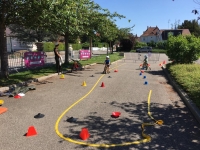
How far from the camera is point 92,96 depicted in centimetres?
906

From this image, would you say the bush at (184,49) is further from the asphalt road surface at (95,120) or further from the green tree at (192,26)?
the green tree at (192,26)

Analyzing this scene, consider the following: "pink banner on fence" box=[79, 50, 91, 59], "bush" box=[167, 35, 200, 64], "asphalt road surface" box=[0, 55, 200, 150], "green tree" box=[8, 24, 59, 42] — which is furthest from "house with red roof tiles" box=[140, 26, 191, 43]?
"asphalt road surface" box=[0, 55, 200, 150]

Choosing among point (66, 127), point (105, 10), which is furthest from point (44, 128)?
point (105, 10)

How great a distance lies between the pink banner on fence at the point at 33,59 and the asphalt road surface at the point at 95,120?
6.29m

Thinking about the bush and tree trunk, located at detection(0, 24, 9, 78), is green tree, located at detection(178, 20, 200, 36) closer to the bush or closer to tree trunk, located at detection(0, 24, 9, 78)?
the bush

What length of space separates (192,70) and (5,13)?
38.0 feet

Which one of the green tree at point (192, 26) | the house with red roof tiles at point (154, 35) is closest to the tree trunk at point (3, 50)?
the green tree at point (192, 26)

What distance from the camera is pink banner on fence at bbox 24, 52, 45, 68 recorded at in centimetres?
1537

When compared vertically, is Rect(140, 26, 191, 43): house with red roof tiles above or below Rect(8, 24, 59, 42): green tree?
above

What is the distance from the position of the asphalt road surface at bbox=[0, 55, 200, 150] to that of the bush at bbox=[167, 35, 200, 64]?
8550 mm

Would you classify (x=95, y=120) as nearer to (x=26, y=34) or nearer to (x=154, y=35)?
(x=26, y=34)

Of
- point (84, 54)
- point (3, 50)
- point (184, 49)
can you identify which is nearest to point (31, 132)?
point (3, 50)

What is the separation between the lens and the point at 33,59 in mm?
16156

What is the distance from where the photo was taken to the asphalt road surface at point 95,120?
472cm
